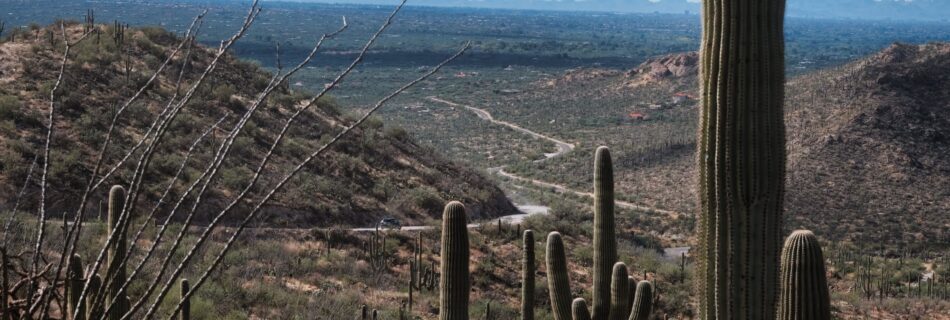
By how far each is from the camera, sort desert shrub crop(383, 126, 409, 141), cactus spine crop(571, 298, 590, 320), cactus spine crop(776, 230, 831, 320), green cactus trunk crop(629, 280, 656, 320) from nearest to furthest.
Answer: cactus spine crop(776, 230, 831, 320) < green cactus trunk crop(629, 280, 656, 320) < cactus spine crop(571, 298, 590, 320) < desert shrub crop(383, 126, 409, 141)

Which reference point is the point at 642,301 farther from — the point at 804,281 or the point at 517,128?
the point at 517,128

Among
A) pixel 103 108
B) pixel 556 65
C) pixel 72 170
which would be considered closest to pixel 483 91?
pixel 556 65

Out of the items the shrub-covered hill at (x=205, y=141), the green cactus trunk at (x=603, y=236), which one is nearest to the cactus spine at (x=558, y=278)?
the green cactus trunk at (x=603, y=236)

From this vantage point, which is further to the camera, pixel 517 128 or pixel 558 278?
pixel 517 128

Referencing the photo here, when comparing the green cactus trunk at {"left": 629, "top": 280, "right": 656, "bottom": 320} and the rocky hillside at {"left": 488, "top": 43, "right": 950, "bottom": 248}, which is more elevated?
the green cactus trunk at {"left": 629, "top": 280, "right": 656, "bottom": 320}

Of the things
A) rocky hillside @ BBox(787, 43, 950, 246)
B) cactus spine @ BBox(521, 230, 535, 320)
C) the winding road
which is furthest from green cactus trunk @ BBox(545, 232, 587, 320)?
rocky hillside @ BBox(787, 43, 950, 246)

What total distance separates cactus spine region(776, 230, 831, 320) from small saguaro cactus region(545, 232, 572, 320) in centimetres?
382

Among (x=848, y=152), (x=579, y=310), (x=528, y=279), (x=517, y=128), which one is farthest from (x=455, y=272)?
(x=517, y=128)

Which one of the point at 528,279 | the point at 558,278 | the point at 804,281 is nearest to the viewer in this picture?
the point at 804,281

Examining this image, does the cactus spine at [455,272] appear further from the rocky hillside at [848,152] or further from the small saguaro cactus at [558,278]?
the rocky hillside at [848,152]

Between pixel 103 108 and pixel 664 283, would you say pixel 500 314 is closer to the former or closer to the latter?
pixel 664 283

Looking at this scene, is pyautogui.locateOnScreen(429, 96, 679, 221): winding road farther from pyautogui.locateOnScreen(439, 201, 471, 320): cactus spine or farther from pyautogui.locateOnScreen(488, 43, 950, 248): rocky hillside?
pyautogui.locateOnScreen(439, 201, 471, 320): cactus spine

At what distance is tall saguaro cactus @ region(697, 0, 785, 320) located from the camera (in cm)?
584

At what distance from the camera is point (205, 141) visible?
97.3 feet
